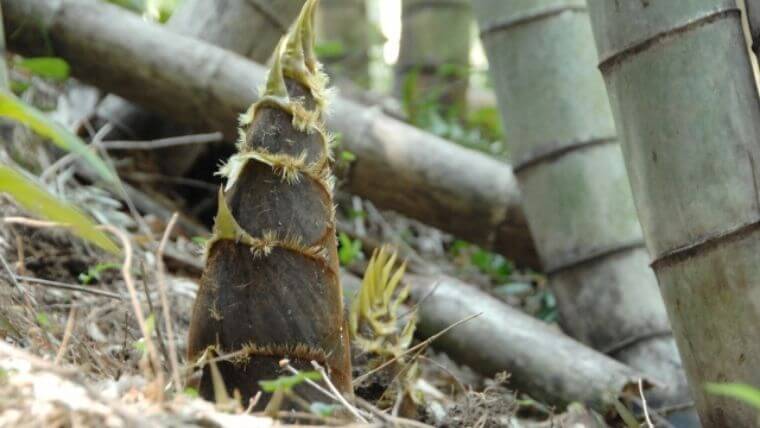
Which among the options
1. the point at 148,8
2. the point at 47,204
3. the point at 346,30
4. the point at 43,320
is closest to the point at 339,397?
the point at 47,204

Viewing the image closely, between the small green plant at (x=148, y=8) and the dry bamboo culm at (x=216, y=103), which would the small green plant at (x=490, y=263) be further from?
the small green plant at (x=148, y=8)

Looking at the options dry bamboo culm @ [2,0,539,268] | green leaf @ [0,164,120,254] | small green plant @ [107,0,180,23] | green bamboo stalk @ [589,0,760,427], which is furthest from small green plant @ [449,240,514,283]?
green leaf @ [0,164,120,254]

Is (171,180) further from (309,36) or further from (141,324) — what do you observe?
(141,324)

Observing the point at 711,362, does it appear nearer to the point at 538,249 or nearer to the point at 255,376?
the point at 255,376

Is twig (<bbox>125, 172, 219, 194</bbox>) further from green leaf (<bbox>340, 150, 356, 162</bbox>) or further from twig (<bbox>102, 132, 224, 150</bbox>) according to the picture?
green leaf (<bbox>340, 150, 356, 162</bbox>)

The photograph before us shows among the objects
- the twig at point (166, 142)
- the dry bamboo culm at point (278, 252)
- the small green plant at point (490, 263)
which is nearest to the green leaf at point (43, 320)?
the dry bamboo culm at point (278, 252)
